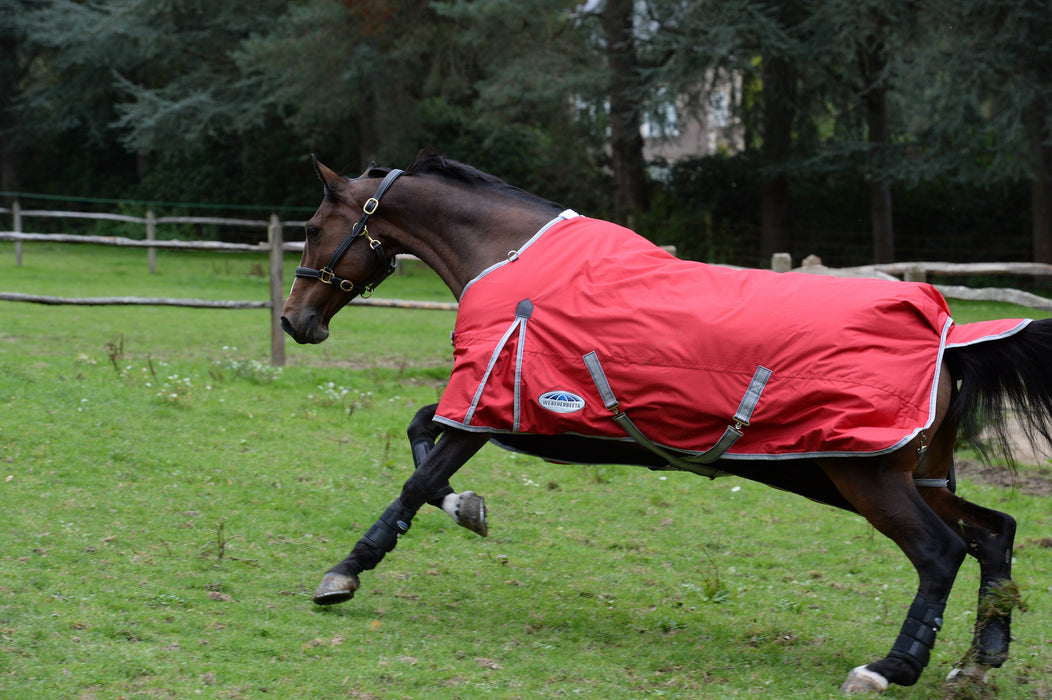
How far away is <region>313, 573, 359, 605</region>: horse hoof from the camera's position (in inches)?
162

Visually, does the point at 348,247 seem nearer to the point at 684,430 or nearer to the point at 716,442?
the point at 684,430

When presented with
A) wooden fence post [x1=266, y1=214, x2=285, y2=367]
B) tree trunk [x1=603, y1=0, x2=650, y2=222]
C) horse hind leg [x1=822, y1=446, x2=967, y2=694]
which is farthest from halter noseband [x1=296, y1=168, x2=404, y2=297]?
tree trunk [x1=603, y1=0, x2=650, y2=222]

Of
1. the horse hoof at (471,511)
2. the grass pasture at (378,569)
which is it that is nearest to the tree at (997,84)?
the grass pasture at (378,569)

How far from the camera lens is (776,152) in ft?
67.3

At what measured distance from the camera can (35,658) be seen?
135 inches

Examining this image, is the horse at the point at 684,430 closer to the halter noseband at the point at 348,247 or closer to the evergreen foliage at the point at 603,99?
the halter noseband at the point at 348,247

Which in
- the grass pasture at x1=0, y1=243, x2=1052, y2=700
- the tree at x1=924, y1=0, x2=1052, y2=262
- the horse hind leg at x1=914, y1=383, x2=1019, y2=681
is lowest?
the grass pasture at x1=0, y1=243, x2=1052, y2=700

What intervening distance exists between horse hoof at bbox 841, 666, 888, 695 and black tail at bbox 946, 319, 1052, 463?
97 centimetres

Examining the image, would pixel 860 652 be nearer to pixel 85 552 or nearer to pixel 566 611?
pixel 566 611

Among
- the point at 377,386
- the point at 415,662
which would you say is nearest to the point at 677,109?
the point at 377,386

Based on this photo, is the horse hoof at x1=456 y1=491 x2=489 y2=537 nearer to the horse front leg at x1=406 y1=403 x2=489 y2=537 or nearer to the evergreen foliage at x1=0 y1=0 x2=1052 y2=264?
the horse front leg at x1=406 y1=403 x2=489 y2=537

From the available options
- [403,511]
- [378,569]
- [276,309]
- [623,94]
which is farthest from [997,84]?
[403,511]

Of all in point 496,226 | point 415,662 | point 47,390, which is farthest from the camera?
point 47,390

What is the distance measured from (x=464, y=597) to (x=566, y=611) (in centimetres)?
48
